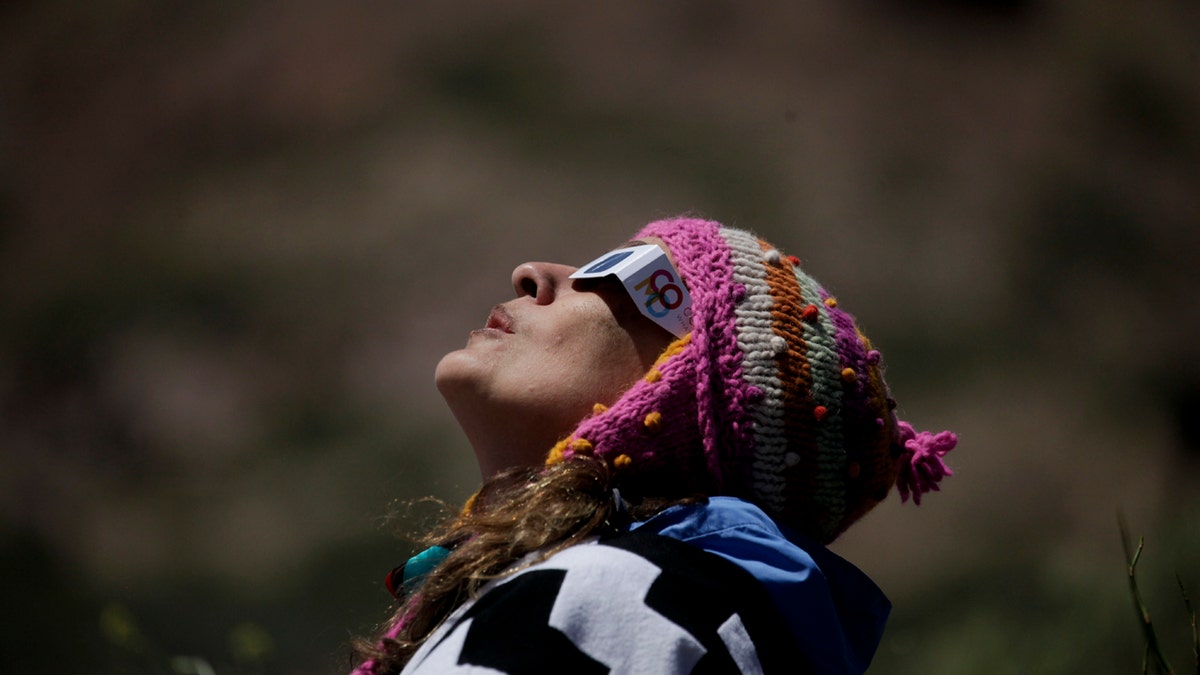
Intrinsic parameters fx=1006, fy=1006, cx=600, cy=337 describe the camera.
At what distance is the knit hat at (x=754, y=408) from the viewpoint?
5.25 ft

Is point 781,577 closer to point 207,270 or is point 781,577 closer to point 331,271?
point 331,271

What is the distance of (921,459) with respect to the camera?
1.88 metres

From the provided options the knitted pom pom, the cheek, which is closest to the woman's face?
the cheek

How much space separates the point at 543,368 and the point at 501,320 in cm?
15

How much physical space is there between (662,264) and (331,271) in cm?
267

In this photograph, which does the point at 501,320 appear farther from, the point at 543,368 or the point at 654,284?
the point at 654,284

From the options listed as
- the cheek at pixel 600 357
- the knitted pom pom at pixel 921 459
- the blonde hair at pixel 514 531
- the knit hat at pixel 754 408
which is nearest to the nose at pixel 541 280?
the cheek at pixel 600 357

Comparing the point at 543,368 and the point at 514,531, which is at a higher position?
the point at 543,368

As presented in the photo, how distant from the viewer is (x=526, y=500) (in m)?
1.54

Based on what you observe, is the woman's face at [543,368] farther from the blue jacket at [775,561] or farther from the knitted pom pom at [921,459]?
the knitted pom pom at [921,459]

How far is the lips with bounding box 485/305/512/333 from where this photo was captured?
5.78 feet

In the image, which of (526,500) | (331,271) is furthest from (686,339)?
(331,271)

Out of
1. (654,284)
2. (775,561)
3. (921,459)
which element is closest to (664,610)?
(775,561)

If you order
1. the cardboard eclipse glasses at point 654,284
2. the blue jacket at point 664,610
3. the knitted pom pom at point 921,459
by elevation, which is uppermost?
the cardboard eclipse glasses at point 654,284
